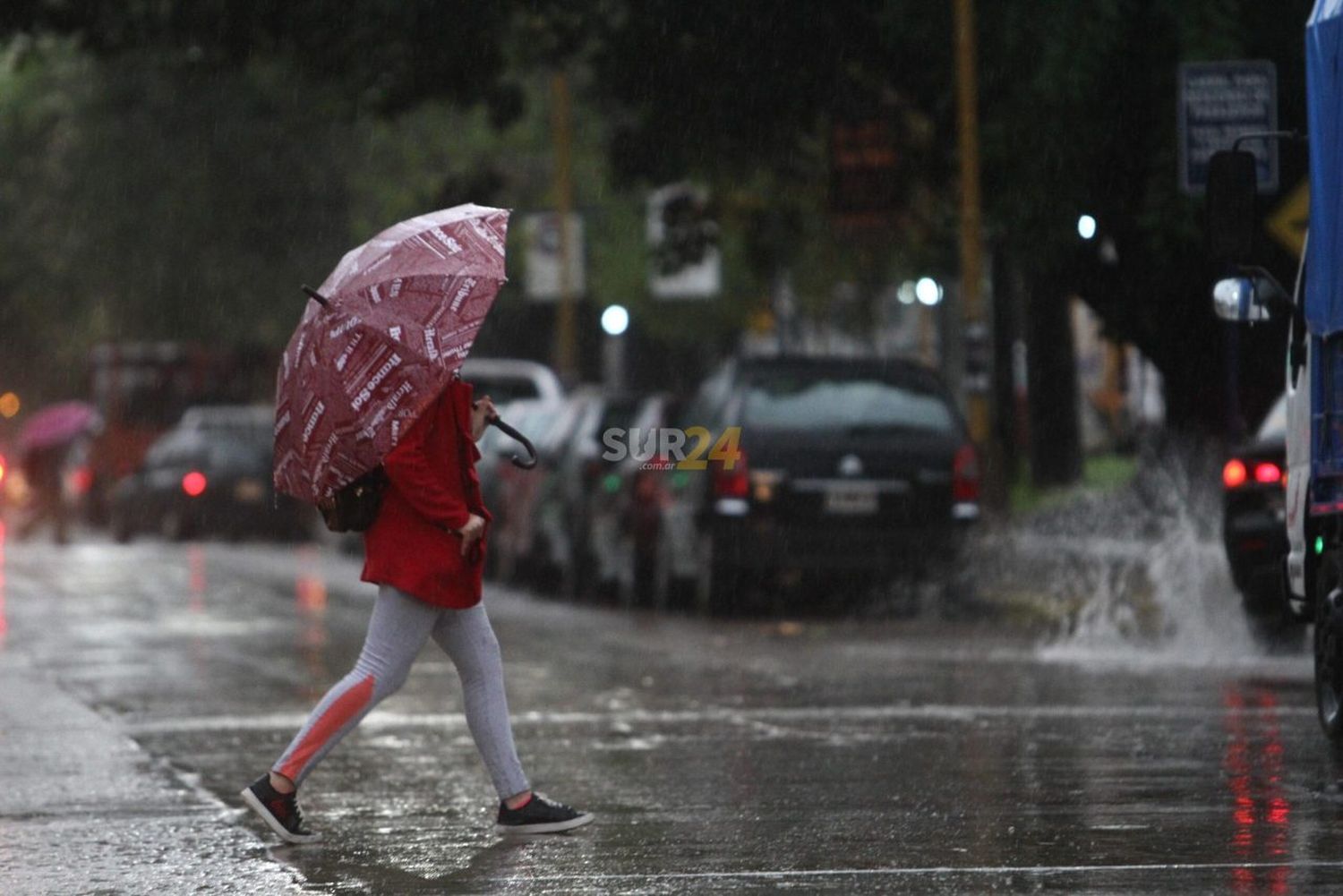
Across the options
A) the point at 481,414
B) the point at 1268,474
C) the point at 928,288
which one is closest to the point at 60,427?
the point at 928,288

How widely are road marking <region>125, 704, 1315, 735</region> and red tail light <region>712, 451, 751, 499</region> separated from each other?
6280mm

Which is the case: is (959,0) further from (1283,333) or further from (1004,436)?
(1004,436)

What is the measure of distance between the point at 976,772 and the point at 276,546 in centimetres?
2935

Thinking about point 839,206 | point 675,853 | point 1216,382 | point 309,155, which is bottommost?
point 675,853

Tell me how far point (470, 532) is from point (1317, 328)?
152 inches

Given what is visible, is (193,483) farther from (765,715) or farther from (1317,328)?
(1317,328)

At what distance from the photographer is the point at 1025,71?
20.4 metres

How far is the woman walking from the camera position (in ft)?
30.3

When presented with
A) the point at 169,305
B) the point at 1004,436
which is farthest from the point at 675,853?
the point at 169,305

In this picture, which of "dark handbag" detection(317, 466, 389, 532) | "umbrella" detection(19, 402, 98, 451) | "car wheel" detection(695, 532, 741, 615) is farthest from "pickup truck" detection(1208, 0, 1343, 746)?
"umbrella" detection(19, 402, 98, 451)

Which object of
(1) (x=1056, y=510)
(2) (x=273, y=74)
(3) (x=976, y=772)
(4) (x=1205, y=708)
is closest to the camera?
(3) (x=976, y=772)

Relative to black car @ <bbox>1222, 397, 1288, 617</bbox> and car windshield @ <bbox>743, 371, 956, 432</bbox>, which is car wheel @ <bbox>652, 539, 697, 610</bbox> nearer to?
car windshield @ <bbox>743, 371, 956, 432</bbox>

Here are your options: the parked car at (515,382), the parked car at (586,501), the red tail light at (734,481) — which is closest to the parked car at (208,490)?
the parked car at (515,382)

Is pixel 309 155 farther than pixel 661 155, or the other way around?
pixel 309 155
